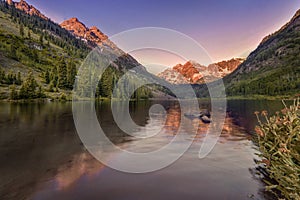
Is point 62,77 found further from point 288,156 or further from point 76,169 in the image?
point 288,156

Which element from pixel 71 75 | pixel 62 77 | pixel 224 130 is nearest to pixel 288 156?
pixel 224 130

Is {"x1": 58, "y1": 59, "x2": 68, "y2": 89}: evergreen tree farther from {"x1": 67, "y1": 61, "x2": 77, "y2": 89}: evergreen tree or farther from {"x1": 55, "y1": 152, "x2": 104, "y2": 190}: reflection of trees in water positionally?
{"x1": 55, "y1": 152, "x2": 104, "y2": 190}: reflection of trees in water

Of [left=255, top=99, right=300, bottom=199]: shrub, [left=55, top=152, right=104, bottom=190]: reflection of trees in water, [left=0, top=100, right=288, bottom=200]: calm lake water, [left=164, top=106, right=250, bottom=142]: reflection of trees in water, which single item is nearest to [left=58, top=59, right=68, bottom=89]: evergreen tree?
[left=164, top=106, right=250, bottom=142]: reflection of trees in water

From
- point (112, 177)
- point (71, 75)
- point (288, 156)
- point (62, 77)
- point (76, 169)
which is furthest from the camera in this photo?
point (71, 75)

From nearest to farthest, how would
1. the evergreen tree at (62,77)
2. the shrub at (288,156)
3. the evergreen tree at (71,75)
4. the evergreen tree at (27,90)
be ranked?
the shrub at (288,156) < the evergreen tree at (27,90) < the evergreen tree at (62,77) < the evergreen tree at (71,75)

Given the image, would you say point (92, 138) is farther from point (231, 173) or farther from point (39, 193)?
point (231, 173)

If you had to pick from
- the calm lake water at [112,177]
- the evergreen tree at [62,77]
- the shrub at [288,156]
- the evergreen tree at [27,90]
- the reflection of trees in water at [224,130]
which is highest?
the evergreen tree at [62,77]

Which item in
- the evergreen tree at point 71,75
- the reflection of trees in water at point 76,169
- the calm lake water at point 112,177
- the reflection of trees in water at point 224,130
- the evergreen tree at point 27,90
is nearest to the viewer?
the calm lake water at point 112,177

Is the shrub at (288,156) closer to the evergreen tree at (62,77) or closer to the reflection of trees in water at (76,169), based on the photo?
the reflection of trees in water at (76,169)

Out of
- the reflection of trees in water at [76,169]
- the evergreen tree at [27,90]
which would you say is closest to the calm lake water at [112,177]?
the reflection of trees in water at [76,169]

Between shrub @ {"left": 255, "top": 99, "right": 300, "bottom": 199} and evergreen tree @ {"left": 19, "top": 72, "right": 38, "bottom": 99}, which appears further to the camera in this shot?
evergreen tree @ {"left": 19, "top": 72, "right": 38, "bottom": 99}

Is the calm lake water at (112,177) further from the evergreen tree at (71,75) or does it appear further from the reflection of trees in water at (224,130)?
the evergreen tree at (71,75)

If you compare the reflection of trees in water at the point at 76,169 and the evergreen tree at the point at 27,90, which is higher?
the evergreen tree at the point at 27,90

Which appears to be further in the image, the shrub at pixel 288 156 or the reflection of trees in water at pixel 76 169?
the reflection of trees in water at pixel 76 169
